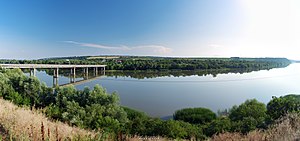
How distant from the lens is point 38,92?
19359 mm

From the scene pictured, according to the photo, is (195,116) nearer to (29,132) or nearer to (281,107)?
(281,107)

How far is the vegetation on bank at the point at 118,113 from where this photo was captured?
45.3ft

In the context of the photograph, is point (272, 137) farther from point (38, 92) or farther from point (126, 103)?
point (126, 103)

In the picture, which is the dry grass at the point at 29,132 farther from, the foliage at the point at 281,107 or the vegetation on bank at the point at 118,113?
the foliage at the point at 281,107

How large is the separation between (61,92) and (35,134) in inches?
617

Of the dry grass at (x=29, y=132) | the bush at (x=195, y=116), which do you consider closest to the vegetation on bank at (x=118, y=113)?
the bush at (x=195, y=116)

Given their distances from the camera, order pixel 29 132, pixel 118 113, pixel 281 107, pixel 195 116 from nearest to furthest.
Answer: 1. pixel 29 132
2. pixel 281 107
3. pixel 118 113
4. pixel 195 116

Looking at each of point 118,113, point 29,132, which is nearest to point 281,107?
point 118,113

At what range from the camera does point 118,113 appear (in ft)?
54.3

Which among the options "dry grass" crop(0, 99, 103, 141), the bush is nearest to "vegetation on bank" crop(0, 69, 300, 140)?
the bush

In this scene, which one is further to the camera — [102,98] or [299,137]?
[102,98]

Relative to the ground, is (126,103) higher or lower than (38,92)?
lower

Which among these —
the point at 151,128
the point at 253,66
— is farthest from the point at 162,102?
the point at 253,66

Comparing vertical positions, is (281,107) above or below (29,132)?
below
